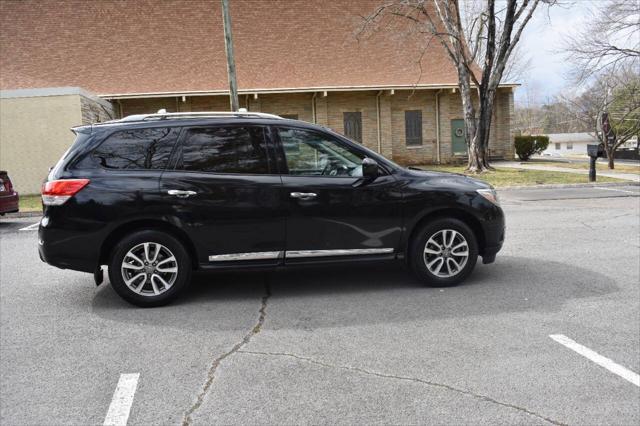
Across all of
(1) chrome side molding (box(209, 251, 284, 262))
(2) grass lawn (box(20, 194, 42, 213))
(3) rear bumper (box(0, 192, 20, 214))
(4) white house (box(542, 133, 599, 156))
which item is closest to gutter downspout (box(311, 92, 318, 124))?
(2) grass lawn (box(20, 194, 42, 213))

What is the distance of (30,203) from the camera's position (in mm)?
16016

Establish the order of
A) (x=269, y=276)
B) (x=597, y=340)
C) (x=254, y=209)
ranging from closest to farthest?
(x=597, y=340) → (x=254, y=209) → (x=269, y=276)

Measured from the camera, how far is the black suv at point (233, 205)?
5.21 metres

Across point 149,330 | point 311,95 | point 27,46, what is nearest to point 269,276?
point 149,330

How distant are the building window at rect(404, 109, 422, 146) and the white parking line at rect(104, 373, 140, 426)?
86.7 ft

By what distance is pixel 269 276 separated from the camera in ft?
21.1

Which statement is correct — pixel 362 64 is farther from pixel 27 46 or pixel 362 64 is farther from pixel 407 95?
pixel 27 46

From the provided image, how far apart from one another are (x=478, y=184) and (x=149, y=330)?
12.2 feet

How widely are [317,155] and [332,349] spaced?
217 cm

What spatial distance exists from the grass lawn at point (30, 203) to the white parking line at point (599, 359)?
44.4 ft

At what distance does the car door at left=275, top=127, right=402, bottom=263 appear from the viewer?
5.46 metres

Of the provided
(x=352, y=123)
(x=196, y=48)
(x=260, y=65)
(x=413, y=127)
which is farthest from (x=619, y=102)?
(x=196, y=48)

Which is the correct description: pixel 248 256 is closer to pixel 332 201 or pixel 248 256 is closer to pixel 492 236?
pixel 332 201

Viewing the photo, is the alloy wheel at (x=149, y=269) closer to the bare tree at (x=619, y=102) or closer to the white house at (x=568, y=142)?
the bare tree at (x=619, y=102)
